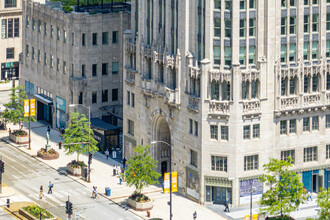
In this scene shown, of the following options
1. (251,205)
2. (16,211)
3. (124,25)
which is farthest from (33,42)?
(251,205)

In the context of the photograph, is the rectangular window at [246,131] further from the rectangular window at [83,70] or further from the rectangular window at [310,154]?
the rectangular window at [83,70]

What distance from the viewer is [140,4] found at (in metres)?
159

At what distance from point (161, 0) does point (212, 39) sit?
12.0 m

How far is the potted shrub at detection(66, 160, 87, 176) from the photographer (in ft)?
530

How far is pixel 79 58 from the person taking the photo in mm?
175750

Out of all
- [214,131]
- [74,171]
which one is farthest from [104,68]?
[214,131]

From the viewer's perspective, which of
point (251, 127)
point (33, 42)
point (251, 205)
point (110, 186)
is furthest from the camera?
point (33, 42)

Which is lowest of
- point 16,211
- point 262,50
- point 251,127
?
point 16,211

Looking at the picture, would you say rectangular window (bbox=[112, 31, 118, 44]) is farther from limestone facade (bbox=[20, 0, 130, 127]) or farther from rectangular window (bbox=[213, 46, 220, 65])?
rectangular window (bbox=[213, 46, 220, 65])

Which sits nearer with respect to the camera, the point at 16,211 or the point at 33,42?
the point at 16,211

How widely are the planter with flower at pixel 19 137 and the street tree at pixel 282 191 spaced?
49565 mm

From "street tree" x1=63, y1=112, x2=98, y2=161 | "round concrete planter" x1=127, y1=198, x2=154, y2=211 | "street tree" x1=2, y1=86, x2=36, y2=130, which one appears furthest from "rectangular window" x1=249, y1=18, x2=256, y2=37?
"street tree" x1=2, y1=86, x2=36, y2=130

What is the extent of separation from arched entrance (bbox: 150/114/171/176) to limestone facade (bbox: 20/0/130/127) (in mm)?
21652

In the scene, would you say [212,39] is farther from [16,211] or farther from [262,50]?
[16,211]
